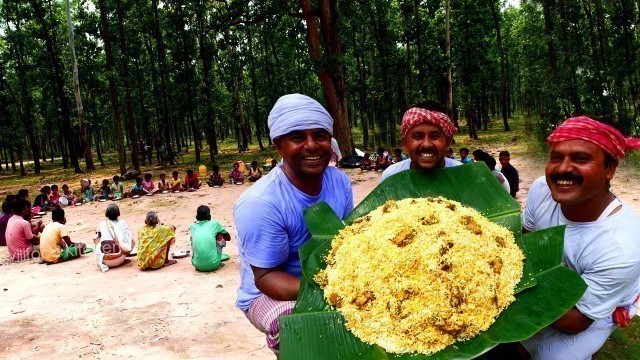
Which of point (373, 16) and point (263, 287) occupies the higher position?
point (373, 16)

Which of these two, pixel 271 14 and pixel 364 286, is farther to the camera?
pixel 271 14

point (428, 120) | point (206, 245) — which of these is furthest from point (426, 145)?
point (206, 245)

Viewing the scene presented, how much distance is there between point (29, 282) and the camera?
23.4 ft

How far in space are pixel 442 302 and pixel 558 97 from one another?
1684cm

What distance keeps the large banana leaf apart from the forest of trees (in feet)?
44.3

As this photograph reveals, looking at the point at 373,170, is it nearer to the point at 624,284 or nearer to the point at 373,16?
the point at 373,16

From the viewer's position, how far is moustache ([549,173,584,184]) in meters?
1.88

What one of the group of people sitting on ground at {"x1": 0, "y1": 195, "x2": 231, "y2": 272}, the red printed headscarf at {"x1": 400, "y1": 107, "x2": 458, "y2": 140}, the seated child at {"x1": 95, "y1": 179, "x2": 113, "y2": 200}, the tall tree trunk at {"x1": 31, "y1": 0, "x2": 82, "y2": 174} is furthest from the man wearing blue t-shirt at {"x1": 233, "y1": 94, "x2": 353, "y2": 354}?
the tall tree trunk at {"x1": 31, "y1": 0, "x2": 82, "y2": 174}

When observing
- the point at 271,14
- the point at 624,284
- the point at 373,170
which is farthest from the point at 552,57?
the point at 624,284

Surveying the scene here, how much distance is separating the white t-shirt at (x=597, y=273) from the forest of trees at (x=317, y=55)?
13535 mm

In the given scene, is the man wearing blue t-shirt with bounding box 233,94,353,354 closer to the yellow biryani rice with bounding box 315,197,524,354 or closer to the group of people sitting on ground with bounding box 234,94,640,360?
the group of people sitting on ground with bounding box 234,94,640,360

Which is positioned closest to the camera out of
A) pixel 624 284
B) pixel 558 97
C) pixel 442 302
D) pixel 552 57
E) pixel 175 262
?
pixel 442 302

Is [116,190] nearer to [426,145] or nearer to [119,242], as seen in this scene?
[119,242]

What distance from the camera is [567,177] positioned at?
6.25ft
